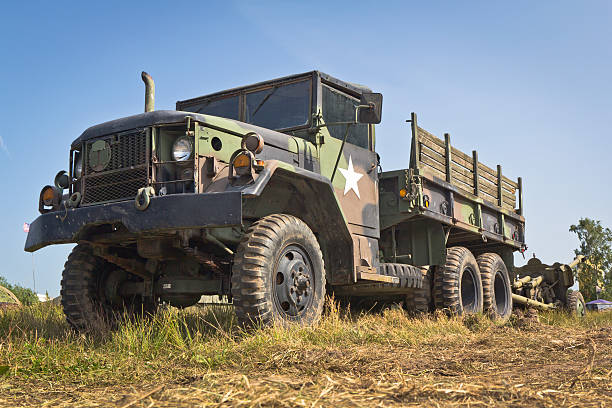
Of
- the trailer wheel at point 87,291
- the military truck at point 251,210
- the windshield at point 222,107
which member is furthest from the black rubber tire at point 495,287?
the trailer wheel at point 87,291

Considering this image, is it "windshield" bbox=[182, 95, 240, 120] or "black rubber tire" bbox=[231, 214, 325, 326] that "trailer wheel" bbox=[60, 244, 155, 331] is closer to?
"black rubber tire" bbox=[231, 214, 325, 326]

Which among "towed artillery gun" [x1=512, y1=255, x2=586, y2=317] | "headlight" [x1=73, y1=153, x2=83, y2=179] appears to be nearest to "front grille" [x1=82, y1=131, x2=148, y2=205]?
"headlight" [x1=73, y1=153, x2=83, y2=179]

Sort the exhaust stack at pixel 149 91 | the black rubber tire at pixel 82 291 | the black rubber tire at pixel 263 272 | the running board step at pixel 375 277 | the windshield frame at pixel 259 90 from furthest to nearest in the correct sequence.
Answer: the windshield frame at pixel 259 90 < the running board step at pixel 375 277 < the exhaust stack at pixel 149 91 < the black rubber tire at pixel 82 291 < the black rubber tire at pixel 263 272

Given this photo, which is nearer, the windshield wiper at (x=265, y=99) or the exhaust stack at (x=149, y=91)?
the exhaust stack at (x=149, y=91)

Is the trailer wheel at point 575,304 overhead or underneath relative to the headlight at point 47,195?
underneath

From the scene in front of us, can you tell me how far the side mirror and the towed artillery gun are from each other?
20.9 ft

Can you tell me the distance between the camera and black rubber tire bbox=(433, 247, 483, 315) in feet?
25.5

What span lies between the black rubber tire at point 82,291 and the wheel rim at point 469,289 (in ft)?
15.9

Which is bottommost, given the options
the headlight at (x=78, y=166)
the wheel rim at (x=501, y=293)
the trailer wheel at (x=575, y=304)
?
the trailer wheel at (x=575, y=304)

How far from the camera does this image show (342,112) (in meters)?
6.71

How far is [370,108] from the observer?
5.82 metres

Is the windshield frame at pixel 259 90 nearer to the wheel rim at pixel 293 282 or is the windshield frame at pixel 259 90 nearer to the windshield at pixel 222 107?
the windshield at pixel 222 107

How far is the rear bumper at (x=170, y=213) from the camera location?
4.56 metres

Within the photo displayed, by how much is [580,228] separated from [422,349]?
2893 centimetres
